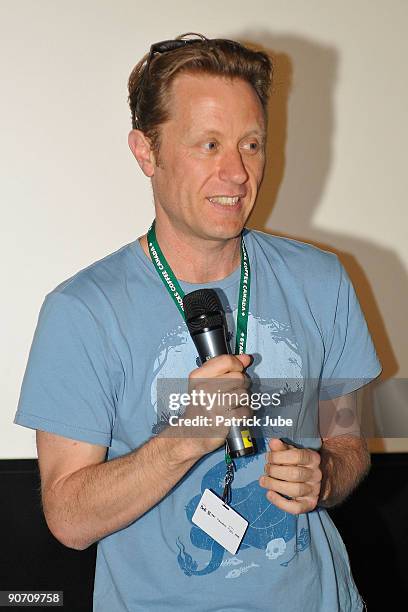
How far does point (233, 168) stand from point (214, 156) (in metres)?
0.05

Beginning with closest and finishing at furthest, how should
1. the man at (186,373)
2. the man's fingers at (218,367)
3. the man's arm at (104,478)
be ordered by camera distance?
1. the man's fingers at (218,367)
2. the man's arm at (104,478)
3. the man at (186,373)

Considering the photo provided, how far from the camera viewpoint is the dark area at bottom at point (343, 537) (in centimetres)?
285

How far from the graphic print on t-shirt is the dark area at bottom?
4.26 ft

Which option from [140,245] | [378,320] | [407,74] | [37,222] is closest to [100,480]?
[140,245]

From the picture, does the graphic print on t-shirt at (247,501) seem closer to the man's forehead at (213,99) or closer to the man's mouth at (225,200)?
the man's mouth at (225,200)

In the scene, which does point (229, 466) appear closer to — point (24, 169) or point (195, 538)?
point (195, 538)

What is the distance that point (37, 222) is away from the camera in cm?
273

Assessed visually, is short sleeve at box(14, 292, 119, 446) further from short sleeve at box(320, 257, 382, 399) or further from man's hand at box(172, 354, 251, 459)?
short sleeve at box(320, 257, 382, 399)

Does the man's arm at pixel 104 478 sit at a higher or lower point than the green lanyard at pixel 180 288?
lower

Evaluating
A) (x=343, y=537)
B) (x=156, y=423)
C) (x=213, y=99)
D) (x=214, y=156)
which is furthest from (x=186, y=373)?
(x=343, y=537)

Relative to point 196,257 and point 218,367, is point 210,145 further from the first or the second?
point 218,367

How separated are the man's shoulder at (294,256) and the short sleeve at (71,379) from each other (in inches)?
17.4

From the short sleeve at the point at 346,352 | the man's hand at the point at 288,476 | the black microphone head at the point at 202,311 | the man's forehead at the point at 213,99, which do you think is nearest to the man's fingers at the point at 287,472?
the man's hand at the point at 288,476

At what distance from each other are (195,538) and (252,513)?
12 centimetres
